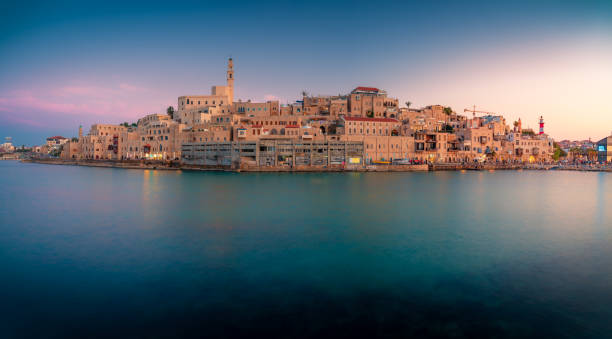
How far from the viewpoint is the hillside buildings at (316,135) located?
50.9m

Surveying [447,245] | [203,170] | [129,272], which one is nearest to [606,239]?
[447,245]

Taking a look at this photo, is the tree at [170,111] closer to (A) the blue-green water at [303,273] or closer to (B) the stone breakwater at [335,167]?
(B) the stone breakwater at [335,167]

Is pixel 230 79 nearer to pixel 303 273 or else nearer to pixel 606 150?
pixel 303 273

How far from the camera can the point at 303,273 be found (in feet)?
30.1

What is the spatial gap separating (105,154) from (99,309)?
251 ft

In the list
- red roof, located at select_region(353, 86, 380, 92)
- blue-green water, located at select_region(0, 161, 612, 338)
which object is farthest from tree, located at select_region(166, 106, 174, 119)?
blue-green water, located at select_region(0, 161, 612, 338)

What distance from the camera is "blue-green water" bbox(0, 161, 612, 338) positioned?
6.44m

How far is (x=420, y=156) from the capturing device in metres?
57.5

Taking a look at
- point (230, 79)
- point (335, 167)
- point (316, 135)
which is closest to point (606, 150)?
point (335, 167)

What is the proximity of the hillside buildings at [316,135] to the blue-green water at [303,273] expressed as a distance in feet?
105

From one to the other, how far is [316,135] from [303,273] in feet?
142

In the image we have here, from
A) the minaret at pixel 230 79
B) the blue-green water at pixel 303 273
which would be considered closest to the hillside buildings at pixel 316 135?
the minaret at pixel 230 79

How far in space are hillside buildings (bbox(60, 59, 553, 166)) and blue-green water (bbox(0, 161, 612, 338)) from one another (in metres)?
32.0

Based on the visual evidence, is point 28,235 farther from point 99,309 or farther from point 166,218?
point 99,309
